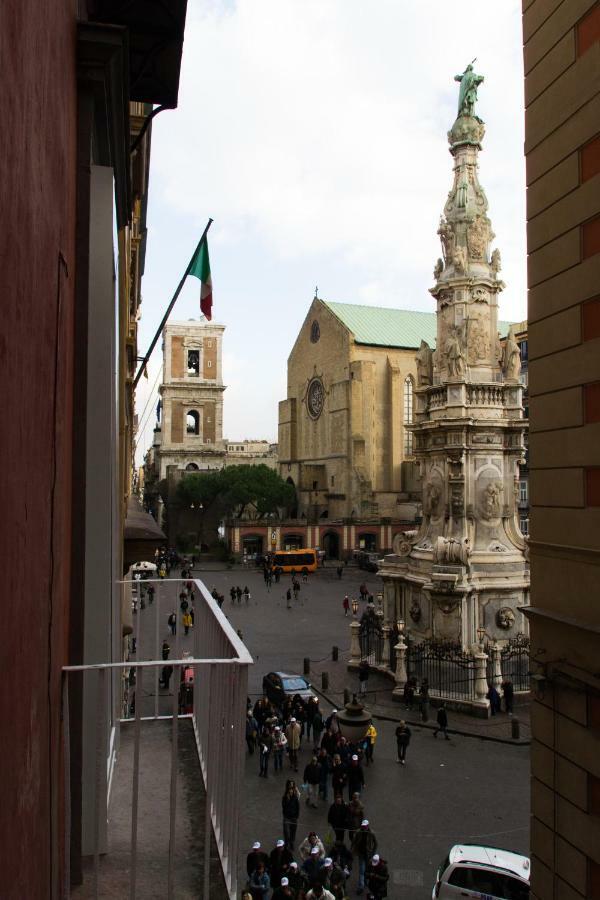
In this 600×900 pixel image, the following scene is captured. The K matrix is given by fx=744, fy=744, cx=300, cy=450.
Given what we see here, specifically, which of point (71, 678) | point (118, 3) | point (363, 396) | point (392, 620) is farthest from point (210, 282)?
point (363, 396)

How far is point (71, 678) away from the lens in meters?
3.76

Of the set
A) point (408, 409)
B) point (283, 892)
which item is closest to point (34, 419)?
point (283, 892)

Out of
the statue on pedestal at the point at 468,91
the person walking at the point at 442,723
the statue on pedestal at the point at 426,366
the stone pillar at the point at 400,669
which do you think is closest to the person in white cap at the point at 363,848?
the person walking at the point at 442,723

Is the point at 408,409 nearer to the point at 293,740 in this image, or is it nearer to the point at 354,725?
the point at 293,740

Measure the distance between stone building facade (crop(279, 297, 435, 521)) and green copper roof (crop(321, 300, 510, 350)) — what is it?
10cm

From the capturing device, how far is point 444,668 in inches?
854

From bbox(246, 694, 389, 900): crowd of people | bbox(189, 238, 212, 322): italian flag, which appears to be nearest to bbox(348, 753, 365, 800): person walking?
bbox(246, 694, 389, 900): crowd of people

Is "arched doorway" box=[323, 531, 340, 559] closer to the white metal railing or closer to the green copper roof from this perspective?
the green copper roof

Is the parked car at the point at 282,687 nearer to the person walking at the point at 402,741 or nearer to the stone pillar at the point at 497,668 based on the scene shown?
the person walking at the point at 402,741

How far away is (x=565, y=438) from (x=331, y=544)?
175ft

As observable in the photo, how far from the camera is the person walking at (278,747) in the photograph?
15398 millimetres

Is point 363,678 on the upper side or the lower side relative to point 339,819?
lower

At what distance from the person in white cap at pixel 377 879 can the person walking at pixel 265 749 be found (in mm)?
5202

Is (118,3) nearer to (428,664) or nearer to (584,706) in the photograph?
(584,706)
